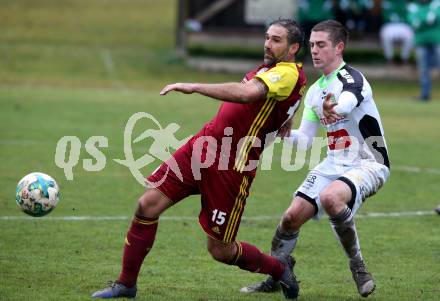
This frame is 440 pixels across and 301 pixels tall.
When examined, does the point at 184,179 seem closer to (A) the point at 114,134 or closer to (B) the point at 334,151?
(B) the point at 334,151

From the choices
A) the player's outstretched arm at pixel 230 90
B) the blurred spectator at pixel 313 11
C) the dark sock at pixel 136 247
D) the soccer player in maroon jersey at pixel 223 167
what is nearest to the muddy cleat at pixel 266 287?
the soccer player in maroon jersey at pixel 223 167

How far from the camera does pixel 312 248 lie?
31.1 ft

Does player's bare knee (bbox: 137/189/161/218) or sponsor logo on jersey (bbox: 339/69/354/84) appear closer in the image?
player's bare knee (bbox: 137/189/161/218)

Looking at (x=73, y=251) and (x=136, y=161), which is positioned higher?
(x=73, y=251)

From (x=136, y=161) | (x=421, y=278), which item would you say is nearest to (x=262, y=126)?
(x=421, y=278)

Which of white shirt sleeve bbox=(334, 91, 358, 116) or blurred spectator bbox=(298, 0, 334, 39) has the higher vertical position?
white shirt sleeve bbox=(334, 91, 358, 116)

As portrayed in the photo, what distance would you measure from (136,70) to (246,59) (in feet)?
11.4

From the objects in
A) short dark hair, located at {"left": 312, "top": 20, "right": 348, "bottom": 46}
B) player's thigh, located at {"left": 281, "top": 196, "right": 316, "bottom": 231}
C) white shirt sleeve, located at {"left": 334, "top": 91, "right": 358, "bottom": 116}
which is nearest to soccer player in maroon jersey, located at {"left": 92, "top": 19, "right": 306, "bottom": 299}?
white shirt sleeve, located at {"left": 334, "top": 91, "right": 358, "bottom": 116}

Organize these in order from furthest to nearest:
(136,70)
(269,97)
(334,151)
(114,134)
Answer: (136,70) → (114,134) → (334,151) → (269,97)

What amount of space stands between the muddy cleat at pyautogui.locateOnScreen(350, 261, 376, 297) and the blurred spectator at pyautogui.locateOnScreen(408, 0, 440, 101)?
1607 centimetres

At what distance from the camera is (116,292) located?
7301 millimetres

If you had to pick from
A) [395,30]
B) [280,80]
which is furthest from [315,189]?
[395,30]

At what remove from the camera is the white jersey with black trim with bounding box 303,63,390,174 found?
7734 mm

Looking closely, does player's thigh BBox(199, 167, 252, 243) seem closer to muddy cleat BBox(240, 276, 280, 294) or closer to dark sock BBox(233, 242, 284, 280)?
dark sock BBox(233, 242, 284, 280)
